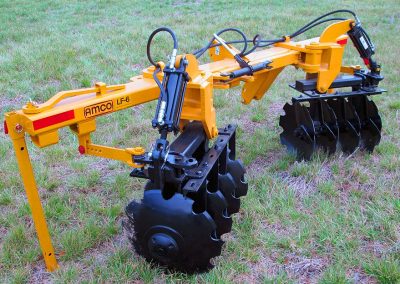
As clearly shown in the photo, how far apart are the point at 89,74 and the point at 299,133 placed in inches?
137

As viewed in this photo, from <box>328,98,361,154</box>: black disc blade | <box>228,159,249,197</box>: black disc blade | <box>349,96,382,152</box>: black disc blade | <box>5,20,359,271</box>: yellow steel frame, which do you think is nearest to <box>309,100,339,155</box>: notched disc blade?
<box>328,98,361,154</box>: black disc blade

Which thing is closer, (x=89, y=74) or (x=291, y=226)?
(x=291, y=226)

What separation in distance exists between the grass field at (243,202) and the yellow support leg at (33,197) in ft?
0.38

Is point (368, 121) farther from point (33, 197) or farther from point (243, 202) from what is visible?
point (33, 197)

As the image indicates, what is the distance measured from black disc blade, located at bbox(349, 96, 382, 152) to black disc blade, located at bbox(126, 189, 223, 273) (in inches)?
93.7

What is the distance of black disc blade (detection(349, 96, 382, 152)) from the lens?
4.31m

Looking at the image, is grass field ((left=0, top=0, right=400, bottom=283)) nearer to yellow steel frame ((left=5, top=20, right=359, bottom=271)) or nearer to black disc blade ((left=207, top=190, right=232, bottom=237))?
black disc blade ((left=207, top=190, right=232, bottom=237))

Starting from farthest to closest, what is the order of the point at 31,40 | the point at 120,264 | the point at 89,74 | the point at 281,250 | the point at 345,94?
1. the point at 31,40
2. the point at 89,74
3. the point at 345,94
4. the point at 281,250
5. the point at 120,264

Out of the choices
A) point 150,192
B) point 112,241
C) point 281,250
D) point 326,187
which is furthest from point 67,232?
point 326,187

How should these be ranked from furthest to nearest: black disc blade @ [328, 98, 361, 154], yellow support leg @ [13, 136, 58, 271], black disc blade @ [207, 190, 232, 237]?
1. black disc blade @ [328, 98, 361, 154]
2. black disc blade @ [207, 190, 232, 237]
3. yellow support leg @ [13, 136, 58, 271]

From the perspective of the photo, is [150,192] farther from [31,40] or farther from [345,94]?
[31,40]

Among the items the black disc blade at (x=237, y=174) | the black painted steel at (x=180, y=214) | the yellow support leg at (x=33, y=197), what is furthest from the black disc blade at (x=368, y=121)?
the yellow support leg at (x=33, y=197)

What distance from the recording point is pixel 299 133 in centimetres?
416

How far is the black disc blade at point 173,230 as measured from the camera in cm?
245
